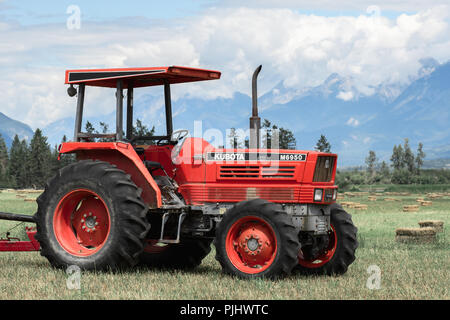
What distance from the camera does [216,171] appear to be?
1014 cm

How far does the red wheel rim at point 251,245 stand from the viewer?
9.30 m

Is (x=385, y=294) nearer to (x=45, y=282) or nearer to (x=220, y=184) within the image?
(x=220, y=184)

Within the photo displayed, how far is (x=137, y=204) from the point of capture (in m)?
9.62

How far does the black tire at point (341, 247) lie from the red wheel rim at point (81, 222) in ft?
10.8

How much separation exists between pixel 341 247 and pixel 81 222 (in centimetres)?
385

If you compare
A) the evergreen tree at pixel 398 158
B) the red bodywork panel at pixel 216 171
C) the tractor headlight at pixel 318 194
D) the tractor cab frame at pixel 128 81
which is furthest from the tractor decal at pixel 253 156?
the evergreen tree at pixel 398 158

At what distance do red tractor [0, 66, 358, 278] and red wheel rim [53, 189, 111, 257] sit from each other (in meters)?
0.01

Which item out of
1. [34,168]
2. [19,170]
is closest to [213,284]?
[34,168]

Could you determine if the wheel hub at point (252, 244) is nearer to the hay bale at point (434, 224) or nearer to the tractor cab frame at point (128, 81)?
the tractor cab frame at point (128, 81)

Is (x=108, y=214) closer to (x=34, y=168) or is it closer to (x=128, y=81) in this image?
(x=128, y=81)

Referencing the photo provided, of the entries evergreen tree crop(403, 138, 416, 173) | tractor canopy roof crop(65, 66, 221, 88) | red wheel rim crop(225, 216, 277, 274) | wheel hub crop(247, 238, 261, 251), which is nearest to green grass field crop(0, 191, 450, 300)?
red wheel rim crop(225, 216, 277, 274)

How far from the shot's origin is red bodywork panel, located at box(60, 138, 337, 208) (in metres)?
9.76
